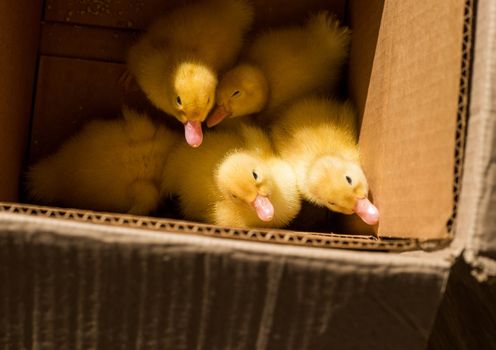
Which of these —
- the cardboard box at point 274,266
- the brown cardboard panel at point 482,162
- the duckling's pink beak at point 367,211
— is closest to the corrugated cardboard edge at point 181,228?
the cardboard box at point 274,266

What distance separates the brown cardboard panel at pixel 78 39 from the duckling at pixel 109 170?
8.4 inches

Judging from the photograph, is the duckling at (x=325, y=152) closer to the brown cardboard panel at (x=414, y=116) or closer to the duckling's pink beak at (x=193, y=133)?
the brown cardboard panel at (x=414, y=116)

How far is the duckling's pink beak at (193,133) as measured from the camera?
1249 millimetres

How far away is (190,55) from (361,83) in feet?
1.24

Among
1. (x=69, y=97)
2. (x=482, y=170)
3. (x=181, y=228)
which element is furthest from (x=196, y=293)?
(x=69, y=97)

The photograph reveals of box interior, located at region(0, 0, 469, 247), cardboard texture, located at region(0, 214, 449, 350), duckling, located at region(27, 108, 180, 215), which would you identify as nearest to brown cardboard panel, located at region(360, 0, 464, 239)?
box interior, located at region(0, 0, 469, 247)

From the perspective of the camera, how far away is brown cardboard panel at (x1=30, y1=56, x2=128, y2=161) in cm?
147

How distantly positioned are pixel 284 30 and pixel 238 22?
0.36ft

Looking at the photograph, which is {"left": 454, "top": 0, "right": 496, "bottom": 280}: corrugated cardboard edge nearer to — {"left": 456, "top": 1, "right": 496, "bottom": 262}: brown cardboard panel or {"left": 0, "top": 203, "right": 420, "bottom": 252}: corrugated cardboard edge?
{"left": 456, "top": 1, "right": 496, "bottom": 262}: brown cardboard panel

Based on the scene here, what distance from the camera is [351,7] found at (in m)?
1.44

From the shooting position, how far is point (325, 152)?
1.25m

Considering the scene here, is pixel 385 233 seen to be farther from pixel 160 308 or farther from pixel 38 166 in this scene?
pixel 38 166

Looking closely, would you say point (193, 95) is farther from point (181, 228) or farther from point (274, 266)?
point (274, 266)

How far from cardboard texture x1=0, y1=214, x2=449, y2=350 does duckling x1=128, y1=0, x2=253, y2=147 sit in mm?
528
